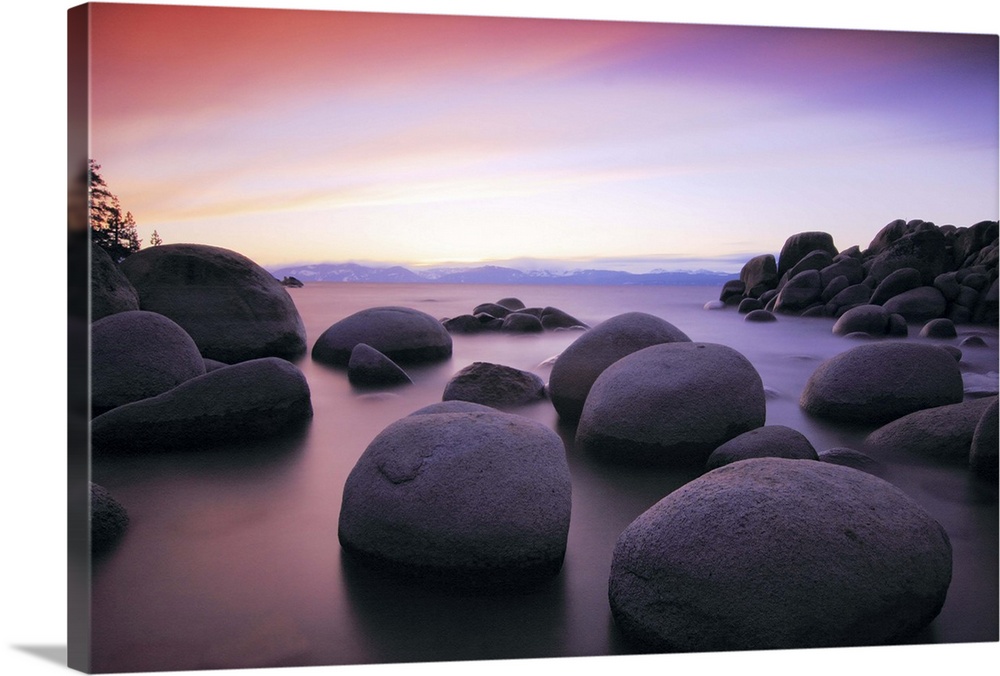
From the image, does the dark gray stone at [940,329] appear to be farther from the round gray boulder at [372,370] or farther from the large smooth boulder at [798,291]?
the round gray boulder at [372,370]

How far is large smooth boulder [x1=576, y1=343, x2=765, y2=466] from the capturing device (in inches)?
154

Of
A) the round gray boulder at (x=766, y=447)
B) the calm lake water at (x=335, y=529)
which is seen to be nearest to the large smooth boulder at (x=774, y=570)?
the calm lake water at (x=335, y=529)

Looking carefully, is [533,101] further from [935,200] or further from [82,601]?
[82,601]

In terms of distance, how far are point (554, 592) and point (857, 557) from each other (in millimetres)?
1019

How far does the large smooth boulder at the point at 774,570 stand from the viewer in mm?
2678

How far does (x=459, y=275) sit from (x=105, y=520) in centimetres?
172

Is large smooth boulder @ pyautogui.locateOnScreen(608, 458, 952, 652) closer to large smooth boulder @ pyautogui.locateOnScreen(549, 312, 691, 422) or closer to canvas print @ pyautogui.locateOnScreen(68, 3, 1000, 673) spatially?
canvas print @ pyautogui.locateOnScreen(68, 3, 1000, 673)

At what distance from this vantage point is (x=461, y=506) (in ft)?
9.76

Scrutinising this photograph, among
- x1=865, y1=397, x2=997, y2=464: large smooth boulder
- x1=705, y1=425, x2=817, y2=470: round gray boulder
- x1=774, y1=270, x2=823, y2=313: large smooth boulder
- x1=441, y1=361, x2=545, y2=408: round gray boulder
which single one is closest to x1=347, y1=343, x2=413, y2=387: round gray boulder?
x1=441, y1=361, x2=545, y2=408: round gray boulder

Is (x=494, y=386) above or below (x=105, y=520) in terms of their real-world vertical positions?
above

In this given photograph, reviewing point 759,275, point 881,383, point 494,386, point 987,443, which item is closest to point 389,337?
point 494,386

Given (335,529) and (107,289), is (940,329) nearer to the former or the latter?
(335,529)

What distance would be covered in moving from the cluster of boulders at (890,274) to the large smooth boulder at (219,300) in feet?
6.51

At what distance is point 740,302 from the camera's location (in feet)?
12.7
